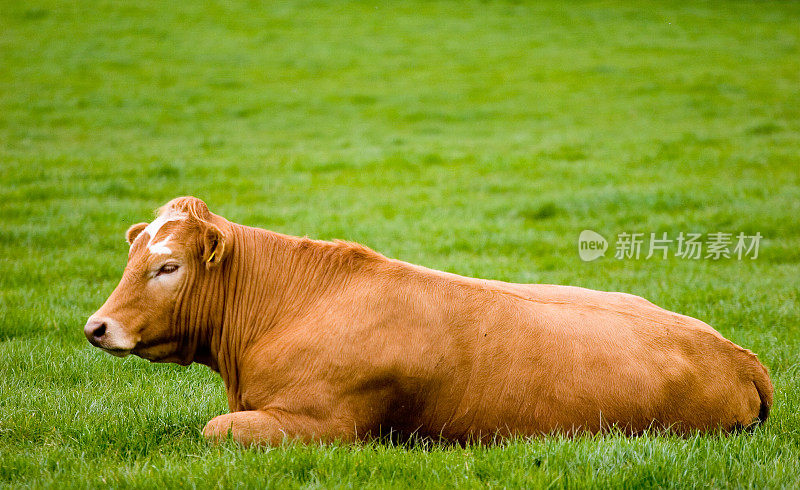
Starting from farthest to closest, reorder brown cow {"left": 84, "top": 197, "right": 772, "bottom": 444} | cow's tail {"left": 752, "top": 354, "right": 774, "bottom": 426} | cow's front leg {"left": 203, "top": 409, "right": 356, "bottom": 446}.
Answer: cow's tail {"left": 752, "top": 354, "right": 774, "bottom": 426} → brown cow {"left": 84, "top": 197, "right": 772, "bottom": 444} → cow's front leg {"left": 203, "top": 409, "right": 356, "bottom": 446}

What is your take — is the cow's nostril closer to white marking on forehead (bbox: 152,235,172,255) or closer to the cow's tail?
white marking on forehead (bbox: 152,235,172,255)

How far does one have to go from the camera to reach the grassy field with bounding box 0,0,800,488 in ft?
14.9

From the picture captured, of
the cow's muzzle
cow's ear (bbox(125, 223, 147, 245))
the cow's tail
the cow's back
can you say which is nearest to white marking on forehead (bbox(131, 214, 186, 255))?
cow's ear (bbox(125, 223, 147, 245))

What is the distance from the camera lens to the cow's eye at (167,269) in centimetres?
494

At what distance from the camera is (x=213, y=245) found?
197 inches

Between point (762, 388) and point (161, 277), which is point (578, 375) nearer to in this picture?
point (762, 388)

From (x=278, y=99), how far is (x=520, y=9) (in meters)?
16.9

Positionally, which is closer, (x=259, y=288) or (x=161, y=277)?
(x=161, y=277)

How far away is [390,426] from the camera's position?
192 inches

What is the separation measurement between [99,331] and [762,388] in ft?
13.9

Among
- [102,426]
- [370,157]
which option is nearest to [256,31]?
[370,157]

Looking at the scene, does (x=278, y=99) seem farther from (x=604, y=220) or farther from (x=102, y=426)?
(x=102, y=426)

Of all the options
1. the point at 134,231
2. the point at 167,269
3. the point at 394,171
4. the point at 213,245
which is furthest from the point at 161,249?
the point at 394,171

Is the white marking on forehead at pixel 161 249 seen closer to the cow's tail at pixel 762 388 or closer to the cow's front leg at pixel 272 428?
the cow's front leg at pixel 272 428
